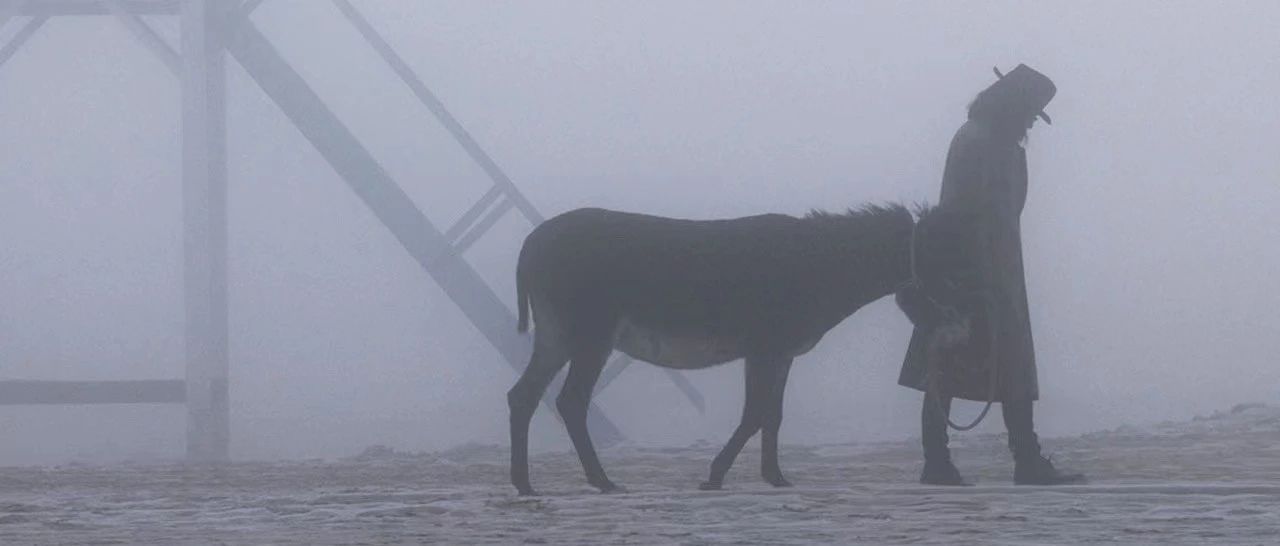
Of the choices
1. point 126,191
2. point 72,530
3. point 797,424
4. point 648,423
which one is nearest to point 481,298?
point 648,423

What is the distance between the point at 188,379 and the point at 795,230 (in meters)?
4.64

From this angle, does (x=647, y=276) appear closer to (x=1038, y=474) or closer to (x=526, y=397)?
(x=526, y=397)

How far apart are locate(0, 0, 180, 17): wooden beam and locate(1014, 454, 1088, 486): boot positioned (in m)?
5.75

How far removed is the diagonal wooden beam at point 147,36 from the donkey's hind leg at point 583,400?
4475 millimetres

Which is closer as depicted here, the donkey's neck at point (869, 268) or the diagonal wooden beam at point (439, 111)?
the donkey's neck at point (869, 268)

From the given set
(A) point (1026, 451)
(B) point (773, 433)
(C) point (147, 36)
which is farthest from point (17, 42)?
(A) point (1026, 451)

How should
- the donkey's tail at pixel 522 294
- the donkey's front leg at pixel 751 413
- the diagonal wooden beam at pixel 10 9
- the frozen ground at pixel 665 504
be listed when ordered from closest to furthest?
the frozen ground at pixel 665 504 → the donkey's front leg at pixel 751 413 → the donkey's tail at pixel 522 294 → the diagonal wooden beam at pixel 10 9

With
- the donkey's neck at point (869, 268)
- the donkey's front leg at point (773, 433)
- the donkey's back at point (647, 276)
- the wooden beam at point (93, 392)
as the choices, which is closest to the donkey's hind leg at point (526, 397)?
the donkey's back at point (647, 276)

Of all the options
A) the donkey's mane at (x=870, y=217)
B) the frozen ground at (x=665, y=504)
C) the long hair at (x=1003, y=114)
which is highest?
the long hair at (x=1003, y=114)

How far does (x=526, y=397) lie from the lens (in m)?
7.08

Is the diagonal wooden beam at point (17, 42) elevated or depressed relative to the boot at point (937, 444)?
elevated

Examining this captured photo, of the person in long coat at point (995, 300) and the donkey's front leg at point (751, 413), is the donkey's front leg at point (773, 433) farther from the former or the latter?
the person in long coat at point (995, 300)

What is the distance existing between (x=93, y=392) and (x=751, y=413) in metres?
4.69

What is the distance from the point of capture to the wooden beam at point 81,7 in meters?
10.7
